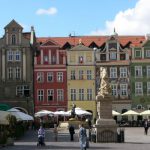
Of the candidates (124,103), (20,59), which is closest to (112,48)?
(124,103)

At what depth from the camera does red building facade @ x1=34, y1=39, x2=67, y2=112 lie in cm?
8088

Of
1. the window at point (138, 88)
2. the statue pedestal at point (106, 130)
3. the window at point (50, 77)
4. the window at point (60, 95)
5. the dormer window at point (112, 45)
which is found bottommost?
the statue pedestal at point (106, 130)

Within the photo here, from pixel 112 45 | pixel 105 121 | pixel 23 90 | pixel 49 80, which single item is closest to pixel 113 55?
pixel 112 45

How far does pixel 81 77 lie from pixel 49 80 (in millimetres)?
4687

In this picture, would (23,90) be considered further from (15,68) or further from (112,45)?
(112,45)

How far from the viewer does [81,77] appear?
8150cm

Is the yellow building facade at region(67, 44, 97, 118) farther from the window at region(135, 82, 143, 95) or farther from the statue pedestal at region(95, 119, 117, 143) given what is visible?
the statue pedestal at region(95, 119, 117, 143)

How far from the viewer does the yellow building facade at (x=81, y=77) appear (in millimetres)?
81125

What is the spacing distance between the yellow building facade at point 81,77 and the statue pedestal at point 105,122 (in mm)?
45312

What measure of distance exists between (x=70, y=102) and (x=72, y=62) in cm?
584

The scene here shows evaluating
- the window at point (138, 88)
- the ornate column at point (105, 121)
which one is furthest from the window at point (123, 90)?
the ornate column at point (105, 121)

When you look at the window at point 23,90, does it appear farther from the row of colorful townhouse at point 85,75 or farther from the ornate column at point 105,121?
the ornate column at point 105,121

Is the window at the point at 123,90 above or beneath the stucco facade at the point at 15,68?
beneath

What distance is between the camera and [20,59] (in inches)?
3125
